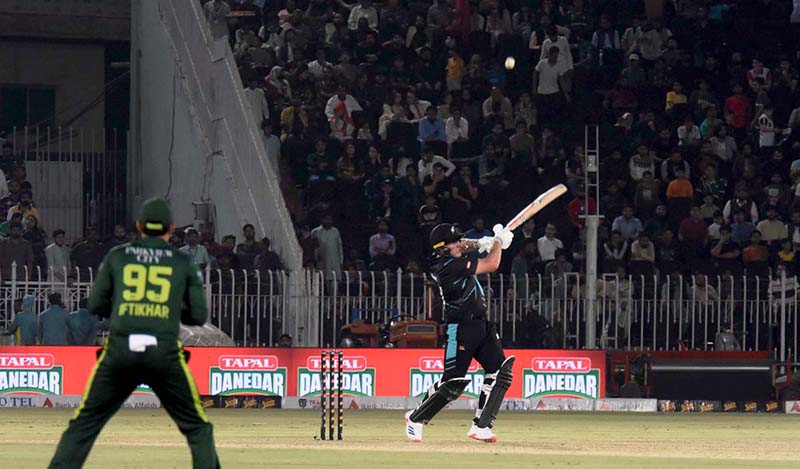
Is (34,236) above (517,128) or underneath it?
underneath

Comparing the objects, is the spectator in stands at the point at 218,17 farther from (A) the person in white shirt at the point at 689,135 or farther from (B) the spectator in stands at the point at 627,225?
(A) the person in white shirt at the point at 689,135

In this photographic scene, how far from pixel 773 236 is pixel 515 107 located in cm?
544

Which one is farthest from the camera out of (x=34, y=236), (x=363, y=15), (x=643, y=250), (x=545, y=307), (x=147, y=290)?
(x=363, y=15)

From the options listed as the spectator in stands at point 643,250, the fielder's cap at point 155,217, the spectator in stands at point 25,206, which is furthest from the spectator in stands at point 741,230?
the fielder's cap at point 155,217

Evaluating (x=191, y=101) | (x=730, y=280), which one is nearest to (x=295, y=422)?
(x=730, y=280)

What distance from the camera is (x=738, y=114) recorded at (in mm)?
32344

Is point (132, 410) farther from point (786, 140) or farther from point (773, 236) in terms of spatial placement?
point (786, 140)

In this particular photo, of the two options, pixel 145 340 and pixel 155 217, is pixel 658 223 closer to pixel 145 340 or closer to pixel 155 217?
pixel 155 217

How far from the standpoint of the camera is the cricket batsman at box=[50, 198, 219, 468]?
1084cm

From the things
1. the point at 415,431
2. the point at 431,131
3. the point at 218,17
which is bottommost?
the point at 415,431

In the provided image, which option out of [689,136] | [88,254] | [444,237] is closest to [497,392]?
[444,237]

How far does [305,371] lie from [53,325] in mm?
3687

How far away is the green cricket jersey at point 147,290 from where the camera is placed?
429 inches

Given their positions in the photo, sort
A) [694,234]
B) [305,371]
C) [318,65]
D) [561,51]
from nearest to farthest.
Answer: [305,371] < [694,234] < [318,65] < [561,51]
